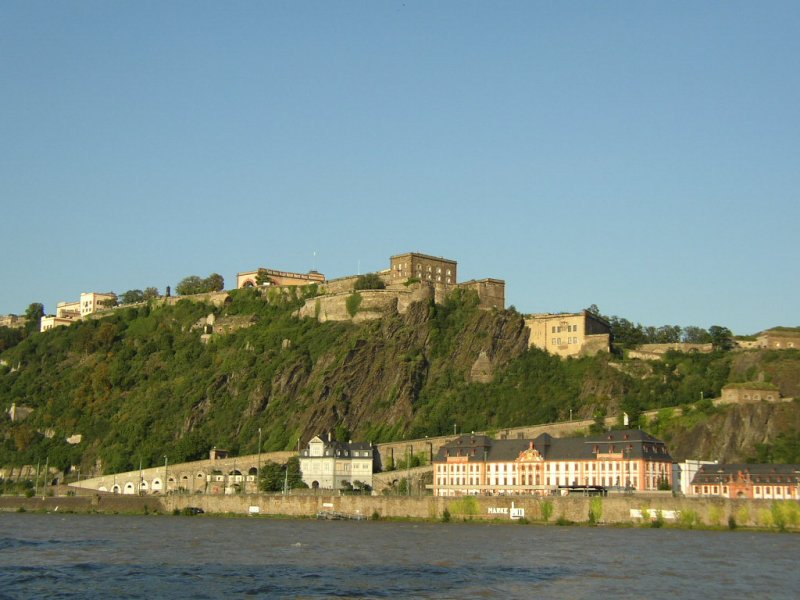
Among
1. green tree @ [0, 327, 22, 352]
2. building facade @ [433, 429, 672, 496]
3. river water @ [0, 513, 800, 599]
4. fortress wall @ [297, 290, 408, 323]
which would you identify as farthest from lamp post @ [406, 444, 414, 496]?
green tree @ [0, 327, 22, 352]

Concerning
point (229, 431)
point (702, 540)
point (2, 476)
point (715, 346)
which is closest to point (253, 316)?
point (229, 431)

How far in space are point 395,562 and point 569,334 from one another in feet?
248

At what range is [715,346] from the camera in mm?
129000

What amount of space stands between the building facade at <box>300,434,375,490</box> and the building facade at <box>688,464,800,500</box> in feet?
111

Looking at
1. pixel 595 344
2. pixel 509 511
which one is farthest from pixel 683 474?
pixel 595 344

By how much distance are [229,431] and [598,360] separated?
43.8 meters

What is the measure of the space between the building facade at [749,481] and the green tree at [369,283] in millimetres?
60485

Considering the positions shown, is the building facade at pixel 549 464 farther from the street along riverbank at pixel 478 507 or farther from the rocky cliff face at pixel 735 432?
the street along riverbank at pixel 478 507

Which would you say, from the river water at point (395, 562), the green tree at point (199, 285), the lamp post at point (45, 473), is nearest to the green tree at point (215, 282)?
the green tree at point (199, 285)

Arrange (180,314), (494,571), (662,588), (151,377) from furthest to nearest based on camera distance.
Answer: (180,314) → (151,377) → (494,571) → (662,588)

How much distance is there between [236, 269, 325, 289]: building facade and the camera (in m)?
170

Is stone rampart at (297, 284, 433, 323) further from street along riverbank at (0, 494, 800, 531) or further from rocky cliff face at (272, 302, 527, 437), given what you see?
street along riverbank at (0, 494, 800, 531)

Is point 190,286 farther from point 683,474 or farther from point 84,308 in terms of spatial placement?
point 683,474

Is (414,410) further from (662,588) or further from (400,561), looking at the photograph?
(662,588)
